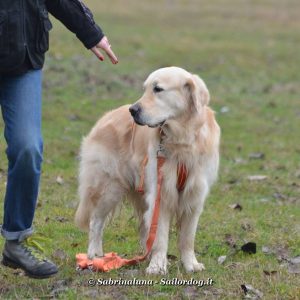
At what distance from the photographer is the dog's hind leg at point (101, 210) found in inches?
247

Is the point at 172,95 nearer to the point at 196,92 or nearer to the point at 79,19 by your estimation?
the point at 196,92

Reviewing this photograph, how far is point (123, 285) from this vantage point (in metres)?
5.21

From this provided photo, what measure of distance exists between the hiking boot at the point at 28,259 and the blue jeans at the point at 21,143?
4.2 inches

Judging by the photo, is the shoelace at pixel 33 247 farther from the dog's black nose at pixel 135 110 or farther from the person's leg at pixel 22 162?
the dog's black nose at pixel 135 110

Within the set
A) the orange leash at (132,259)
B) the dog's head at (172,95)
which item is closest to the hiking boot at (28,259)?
the orange leash at (132,259)

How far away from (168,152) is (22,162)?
1367 millimetres

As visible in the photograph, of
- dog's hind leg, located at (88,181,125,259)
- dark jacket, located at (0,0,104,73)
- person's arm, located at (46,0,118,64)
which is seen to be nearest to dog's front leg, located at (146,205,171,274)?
dog's hind leg, located at (88,181,125,259)

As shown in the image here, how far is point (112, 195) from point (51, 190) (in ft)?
7.83

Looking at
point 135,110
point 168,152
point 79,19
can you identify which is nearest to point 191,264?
point 168,152

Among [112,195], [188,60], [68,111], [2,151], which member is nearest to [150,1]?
[188,60]

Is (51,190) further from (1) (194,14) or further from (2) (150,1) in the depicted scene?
(2) (150,1)

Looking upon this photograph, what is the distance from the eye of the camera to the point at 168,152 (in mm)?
5781

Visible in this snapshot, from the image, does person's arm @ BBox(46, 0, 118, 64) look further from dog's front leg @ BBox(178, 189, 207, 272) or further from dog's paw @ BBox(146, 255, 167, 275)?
dog's paw @ BBox(146, 255, 167, 275)

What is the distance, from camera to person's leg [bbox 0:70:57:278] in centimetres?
480
